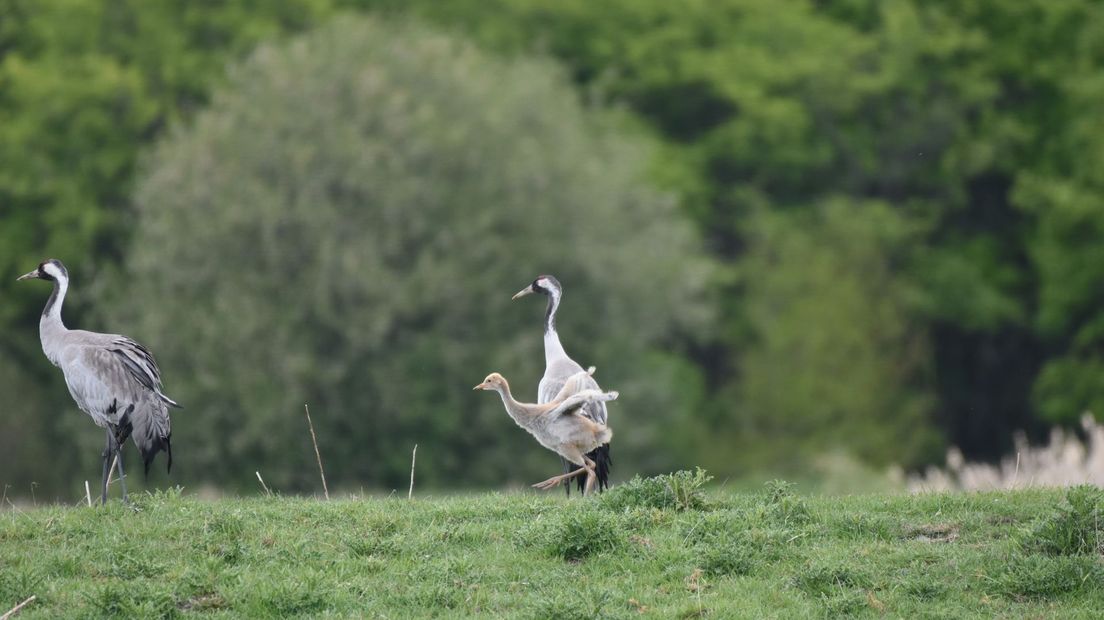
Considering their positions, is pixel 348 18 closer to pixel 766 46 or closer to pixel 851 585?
pixel 766 46

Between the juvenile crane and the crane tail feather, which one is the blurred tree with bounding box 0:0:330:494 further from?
the juvenile crane

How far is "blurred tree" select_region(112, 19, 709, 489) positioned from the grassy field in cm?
2067

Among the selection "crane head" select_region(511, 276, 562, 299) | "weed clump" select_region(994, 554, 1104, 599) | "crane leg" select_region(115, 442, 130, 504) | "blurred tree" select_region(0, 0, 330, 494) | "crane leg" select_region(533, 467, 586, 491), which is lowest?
"weed clump" select_region(994, 554, 1104, 599)

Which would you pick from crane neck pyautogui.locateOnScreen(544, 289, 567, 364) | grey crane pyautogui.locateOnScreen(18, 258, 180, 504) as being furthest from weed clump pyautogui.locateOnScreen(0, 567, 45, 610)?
crane neck pyautogui.locateOnScreen(544, 289, 567, 364)

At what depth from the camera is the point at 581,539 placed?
449 inches

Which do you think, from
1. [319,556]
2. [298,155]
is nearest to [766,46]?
[298,155]

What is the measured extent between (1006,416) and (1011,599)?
3828 centimetres

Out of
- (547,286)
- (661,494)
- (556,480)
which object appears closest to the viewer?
(661,494)

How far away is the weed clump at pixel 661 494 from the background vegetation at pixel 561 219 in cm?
2105

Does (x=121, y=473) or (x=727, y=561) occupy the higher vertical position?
(x=121, y=473)

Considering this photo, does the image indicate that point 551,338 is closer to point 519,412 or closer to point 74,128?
point 519,412

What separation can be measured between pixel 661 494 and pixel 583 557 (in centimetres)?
125

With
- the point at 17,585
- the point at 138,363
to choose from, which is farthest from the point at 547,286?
the point at 17,585

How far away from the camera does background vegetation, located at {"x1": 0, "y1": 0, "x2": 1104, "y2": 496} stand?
34219mm
